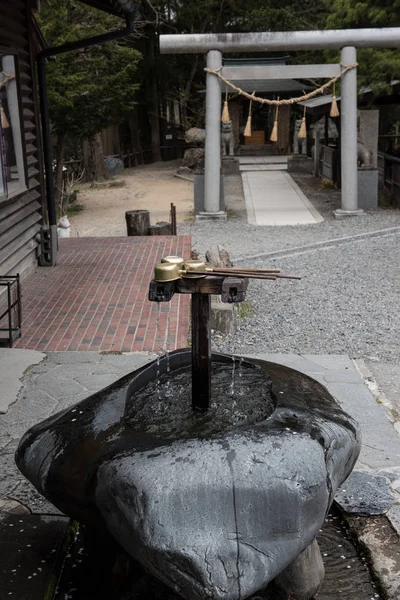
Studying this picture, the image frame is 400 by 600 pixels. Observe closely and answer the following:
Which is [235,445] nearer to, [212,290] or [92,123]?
[212,290]

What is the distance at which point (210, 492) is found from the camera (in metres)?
2.67

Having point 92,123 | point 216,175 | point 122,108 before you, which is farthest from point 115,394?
point 122,108

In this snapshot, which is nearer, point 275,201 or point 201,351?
point 201,351

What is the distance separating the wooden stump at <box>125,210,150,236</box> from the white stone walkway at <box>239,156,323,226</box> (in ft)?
10.8

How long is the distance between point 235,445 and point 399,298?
6.93 meters

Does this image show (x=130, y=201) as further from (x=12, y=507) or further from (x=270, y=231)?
(x=12, y=507)

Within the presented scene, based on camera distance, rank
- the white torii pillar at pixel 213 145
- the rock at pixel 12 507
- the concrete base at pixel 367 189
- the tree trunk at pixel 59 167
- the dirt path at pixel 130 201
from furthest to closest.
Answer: the tree trunk at pixel 59 167
the dirt path at pixel 130 201
the concrete base at pixel 367 189
the white torii pillar at pixel 213 145
the rock at pixel 12 507

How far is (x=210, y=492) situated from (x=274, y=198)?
16.8 m

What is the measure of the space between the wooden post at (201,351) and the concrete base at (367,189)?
534 inches

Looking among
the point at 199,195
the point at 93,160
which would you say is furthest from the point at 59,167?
the point at 93,160

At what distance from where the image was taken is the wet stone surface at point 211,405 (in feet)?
10.7

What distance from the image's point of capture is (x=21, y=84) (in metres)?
9.75

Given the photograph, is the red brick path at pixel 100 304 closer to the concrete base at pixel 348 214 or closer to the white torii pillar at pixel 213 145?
the white torii pillar at pixel 213 145

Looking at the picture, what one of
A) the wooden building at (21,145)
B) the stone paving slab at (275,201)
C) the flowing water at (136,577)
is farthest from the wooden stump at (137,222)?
the flowing water at (136,577)
